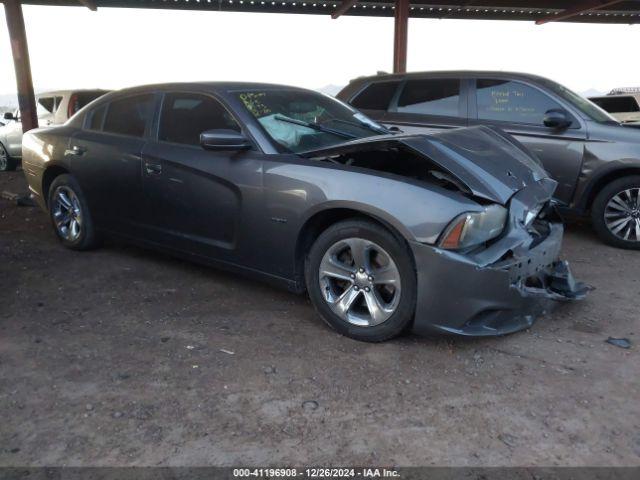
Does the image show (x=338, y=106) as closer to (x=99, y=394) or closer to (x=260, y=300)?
(x=260, y=300)

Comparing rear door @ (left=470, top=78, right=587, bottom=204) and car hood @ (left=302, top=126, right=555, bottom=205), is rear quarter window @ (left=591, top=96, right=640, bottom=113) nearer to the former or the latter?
rear door @ (left=470, top=78, right=587, bottom=204)

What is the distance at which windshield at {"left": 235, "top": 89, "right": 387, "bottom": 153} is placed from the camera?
3768mm

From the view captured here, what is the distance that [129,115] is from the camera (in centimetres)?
458

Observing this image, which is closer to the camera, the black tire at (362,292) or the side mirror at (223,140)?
the black tire at (362,292)

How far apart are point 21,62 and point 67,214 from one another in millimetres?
6197

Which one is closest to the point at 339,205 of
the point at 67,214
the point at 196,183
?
the point at 196,183

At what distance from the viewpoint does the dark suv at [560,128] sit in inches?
206

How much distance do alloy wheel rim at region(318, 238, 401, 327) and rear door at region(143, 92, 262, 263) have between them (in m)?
0.66

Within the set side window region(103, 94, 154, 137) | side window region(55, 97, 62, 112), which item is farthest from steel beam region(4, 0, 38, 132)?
side window region(103, 94, 154, 137)

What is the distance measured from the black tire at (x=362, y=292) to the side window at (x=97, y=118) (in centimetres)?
256

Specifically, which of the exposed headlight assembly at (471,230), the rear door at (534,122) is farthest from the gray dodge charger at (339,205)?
the rear door at (534,122)

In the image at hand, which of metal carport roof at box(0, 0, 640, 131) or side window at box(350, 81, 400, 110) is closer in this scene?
side window at box(350, 81, 400, 110)

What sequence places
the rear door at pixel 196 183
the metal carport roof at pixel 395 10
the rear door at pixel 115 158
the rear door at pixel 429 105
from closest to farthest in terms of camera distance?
the rear door at pixel 196 183 < the rear door at pixel 115 158 < the rear door at pixel 429 105 < the metal carport roof at pixel 395 10

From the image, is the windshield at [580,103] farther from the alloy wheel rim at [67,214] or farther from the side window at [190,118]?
the alloy wheel rim at [67,214]
